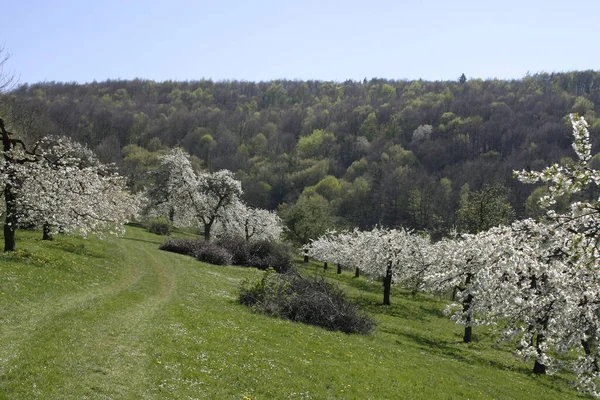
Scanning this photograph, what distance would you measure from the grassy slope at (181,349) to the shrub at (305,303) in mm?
1436

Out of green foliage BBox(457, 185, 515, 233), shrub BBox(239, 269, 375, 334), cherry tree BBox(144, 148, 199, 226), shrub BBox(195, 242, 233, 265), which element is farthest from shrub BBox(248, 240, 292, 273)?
green foliage BBox(457, 185, 515, 233)

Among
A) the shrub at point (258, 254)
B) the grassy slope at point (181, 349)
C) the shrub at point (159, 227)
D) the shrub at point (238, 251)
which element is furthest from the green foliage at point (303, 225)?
the grassy slope at point (181, 349)

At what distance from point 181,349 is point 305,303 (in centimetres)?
1261

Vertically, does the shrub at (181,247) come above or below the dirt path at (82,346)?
below

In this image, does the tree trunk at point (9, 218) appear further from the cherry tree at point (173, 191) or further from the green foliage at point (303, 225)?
the green foliage at point (303, 225)

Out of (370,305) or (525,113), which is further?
(525,113)

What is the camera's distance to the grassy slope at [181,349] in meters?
12.6

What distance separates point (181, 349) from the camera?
15.6 m

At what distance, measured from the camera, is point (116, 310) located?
19500 millimetres

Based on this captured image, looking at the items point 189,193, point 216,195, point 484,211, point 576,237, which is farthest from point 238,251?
point 576,237

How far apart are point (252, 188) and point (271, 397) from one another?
146509mm

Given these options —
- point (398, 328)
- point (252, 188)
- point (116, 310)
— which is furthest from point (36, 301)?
point (252, 188)

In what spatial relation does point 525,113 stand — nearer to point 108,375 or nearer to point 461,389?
point 461,389

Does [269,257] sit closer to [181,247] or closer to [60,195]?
[181,247]
